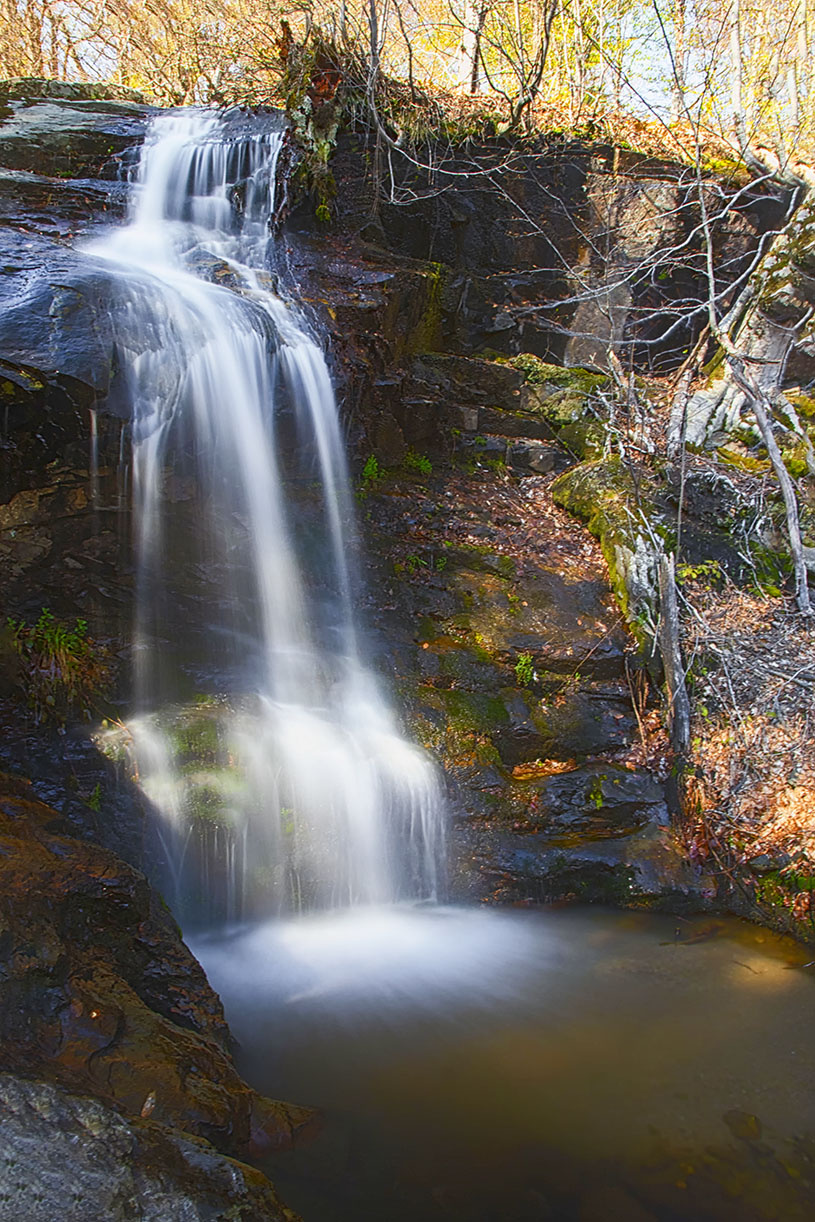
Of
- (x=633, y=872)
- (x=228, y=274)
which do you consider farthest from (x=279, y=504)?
(x=633, y=872)

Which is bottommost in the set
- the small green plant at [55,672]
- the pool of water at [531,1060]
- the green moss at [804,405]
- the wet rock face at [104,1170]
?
the pool of water at [531,1060]

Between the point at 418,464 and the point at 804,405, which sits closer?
the point at 418,464

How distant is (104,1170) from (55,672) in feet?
12.3

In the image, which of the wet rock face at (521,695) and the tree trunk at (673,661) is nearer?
the wet rock face at (521,695)

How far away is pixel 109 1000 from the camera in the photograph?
2809 millimetres

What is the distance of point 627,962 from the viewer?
4.62 metres

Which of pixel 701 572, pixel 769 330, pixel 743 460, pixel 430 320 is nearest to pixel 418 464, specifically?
pixel 430 320

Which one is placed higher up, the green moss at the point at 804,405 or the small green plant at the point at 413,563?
the green moss at the point at 804,405

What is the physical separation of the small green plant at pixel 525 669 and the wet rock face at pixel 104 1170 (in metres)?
4.39

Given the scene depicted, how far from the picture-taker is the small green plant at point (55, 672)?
486 cm

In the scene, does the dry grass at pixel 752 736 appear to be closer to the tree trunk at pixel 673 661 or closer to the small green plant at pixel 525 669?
the tree trunk at pixel 673 661

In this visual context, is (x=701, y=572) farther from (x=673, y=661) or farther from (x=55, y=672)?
(x=55, y=672)

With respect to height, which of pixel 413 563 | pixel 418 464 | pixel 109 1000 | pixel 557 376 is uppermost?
pixel 557 376

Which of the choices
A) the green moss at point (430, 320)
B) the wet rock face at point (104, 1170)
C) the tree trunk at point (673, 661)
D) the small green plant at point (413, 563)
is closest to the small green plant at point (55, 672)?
the small green plant at point (413, 563)
